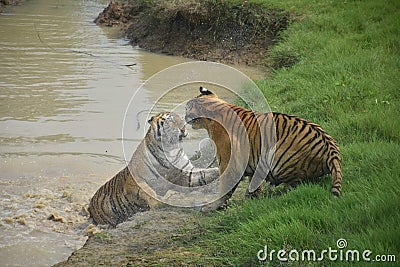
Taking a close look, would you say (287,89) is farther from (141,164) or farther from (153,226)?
(153,226)

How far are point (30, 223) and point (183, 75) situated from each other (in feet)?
20.5

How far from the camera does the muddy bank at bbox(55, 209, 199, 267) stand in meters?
4.16

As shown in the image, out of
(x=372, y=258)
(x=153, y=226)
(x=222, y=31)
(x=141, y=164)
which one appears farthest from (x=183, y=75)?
(x=372, y=258)

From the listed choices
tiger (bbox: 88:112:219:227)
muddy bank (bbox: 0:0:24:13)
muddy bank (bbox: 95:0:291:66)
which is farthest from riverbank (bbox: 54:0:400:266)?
muddy bank (bbox: 0:0:24:13)

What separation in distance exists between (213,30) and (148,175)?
25.8 ft

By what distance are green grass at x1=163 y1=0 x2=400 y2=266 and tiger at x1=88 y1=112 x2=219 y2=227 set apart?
3.09 ft

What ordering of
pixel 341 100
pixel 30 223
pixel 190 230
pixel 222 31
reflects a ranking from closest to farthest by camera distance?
pixel 190 230 < pixel 30 223 < pixel 341 100 < pixel 222 31

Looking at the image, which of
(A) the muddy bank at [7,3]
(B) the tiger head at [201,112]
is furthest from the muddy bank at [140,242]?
(A) the muddy bank at [7,3]

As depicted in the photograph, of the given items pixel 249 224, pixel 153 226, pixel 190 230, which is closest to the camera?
pixel 249 224

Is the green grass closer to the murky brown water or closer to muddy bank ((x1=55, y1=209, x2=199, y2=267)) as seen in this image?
muddy bank ((x1=55, y1=209, x2=199, y2=267))

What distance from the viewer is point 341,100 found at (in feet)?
22.9
